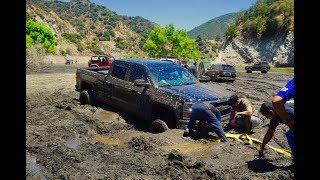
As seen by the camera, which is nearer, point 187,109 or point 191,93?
point 187,109

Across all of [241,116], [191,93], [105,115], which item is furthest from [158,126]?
[105,115]

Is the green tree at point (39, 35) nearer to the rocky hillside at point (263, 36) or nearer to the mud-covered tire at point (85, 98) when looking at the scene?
the rocky hillside at point (263, 36)

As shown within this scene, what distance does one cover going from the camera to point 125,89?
1018cm

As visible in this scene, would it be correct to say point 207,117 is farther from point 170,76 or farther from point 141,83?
point 170,76

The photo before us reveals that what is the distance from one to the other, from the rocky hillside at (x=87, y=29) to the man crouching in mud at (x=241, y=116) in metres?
81.1

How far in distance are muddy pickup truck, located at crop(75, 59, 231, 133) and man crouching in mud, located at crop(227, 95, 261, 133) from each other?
0.72ft

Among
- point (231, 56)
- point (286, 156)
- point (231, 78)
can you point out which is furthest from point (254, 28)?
point (286, 156)

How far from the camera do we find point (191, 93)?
8828 mm

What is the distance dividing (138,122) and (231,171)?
4589mm

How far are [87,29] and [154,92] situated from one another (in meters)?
116

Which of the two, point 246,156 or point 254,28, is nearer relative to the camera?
point 246,156

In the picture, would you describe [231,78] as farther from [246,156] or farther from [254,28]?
[254,28]

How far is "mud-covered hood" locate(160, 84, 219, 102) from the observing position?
858 cm
